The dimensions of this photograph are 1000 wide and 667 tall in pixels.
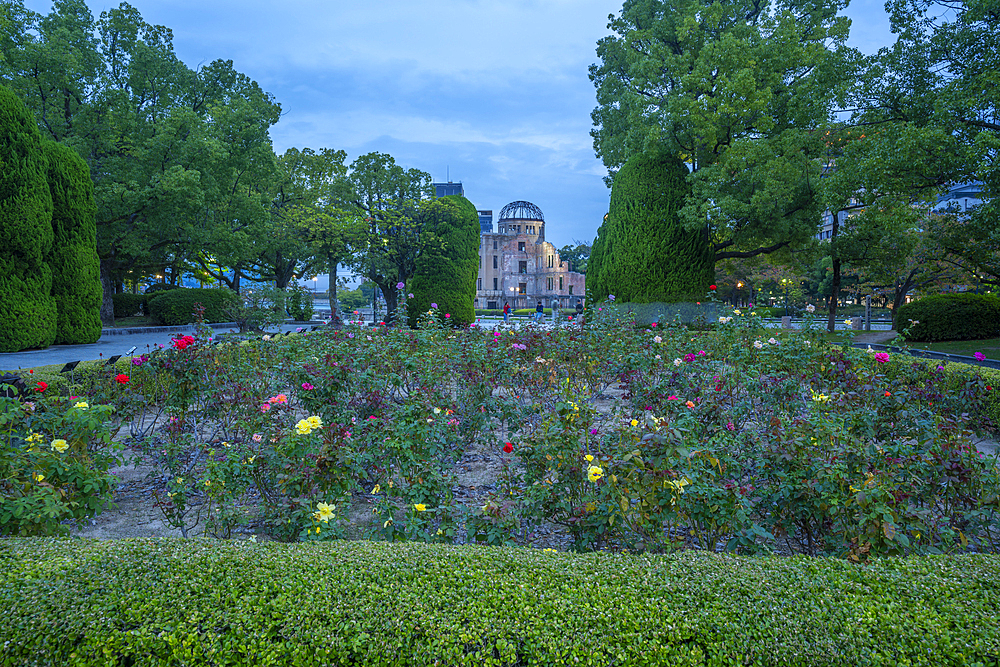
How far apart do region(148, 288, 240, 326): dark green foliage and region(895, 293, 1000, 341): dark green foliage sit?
984 inches

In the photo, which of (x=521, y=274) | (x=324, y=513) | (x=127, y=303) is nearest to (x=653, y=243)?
(x=324, y=513)

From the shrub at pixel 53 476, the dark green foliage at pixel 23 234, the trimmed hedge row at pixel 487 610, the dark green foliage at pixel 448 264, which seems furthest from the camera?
the dark green foliage at pixel 448 264

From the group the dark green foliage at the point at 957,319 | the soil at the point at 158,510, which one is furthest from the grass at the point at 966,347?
the soil at the point at 158,510

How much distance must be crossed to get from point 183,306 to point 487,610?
23.8m

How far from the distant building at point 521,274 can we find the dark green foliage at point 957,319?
4889 centimetres

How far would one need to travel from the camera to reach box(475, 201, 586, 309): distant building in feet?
217

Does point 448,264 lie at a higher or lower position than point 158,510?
higher

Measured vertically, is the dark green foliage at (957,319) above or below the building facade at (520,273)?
below

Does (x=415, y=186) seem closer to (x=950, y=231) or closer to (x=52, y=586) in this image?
(x=950, y=231)

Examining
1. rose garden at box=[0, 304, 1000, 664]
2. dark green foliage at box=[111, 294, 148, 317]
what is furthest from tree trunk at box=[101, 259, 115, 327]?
rose garden at box=[0, 304, 1000, 664]

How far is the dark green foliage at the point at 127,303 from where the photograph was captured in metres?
24.8

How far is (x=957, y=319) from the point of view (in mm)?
14688

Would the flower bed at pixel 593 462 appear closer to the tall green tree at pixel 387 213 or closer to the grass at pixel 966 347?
the grass at pixel 966 347

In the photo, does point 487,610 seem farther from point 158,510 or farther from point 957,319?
point 957,319
